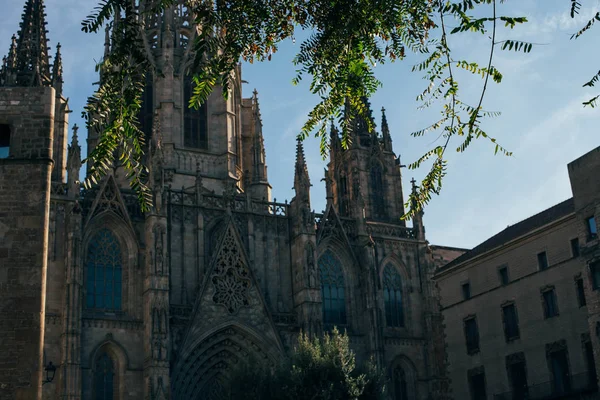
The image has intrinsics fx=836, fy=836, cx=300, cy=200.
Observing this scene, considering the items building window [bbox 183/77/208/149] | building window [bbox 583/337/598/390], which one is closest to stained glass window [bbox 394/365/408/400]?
building window [bbox 583/337/598/390]

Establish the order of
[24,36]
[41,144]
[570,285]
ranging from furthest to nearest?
[24,36] < [570,285] < [41,144]

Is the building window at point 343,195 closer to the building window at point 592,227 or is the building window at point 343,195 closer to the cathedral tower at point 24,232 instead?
the building window at point 592,227

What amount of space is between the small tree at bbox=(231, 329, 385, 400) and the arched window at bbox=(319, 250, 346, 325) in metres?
7.89

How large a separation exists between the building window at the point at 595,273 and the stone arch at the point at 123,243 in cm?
2111

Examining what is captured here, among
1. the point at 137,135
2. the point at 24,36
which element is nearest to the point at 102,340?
the point at 24,36

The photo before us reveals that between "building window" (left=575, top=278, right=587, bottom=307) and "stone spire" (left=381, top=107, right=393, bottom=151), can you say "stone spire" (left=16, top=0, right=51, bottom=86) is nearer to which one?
"stone spire" (left=381, top=107, right=393, bottom=151)

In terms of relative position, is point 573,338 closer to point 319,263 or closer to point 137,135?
point 319,263

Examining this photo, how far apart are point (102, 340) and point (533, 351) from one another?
67.2ft

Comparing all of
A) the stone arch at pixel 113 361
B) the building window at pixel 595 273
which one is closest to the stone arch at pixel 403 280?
the building window at pixel 595 273

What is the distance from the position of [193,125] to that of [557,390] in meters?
25.4

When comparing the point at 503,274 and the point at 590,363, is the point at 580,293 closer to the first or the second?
the point at 590,363

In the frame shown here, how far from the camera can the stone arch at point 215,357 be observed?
40000 mm

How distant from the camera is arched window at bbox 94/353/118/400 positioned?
3844 cm

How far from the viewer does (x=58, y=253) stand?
38.9 m
